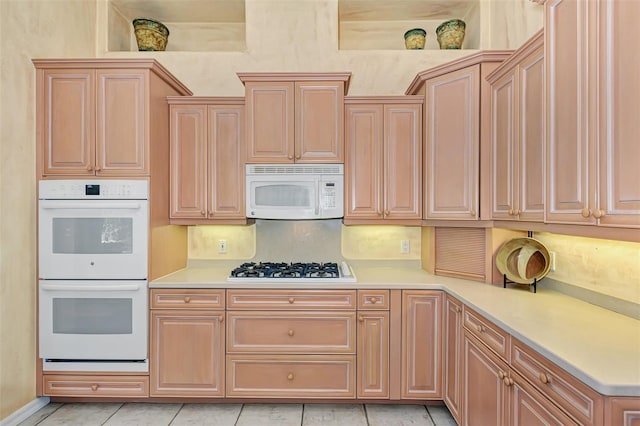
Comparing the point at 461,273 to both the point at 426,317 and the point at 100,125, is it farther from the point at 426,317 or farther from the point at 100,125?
the point at 100,125

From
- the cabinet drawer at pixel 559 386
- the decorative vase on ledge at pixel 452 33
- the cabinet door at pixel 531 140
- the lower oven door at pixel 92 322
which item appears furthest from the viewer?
the decorative vase on ledge at pixel 452 33

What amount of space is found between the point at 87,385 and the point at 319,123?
244 cm

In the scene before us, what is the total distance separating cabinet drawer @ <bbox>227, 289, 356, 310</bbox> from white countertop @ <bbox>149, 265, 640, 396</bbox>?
4 cm

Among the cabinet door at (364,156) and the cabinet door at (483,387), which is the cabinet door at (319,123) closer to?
the cabinet door at (364,156)

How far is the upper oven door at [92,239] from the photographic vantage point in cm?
246

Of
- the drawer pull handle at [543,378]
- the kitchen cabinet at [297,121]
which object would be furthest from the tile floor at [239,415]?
the kitchen cabinet at [297,121]

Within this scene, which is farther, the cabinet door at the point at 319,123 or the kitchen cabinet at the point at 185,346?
the cabinet door at the point at 319,123

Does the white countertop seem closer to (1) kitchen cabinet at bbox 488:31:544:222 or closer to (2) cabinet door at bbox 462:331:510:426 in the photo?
(2) cabinet door at bbox 462:331:510:426

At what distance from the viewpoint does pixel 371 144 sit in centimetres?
281

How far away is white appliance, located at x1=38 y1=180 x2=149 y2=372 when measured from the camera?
97.2 inches

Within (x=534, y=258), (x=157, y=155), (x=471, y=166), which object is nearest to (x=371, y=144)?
(x=471, y=166)

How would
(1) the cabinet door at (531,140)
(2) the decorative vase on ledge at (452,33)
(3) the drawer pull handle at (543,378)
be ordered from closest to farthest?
(3) the drawer pull handle at (543,378)
(1) the cabinet door at (531,140)
(2) the decorative vase on ledge at (452,33)

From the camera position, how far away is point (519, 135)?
6.81 ft

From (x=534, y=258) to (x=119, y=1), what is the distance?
3921 mm
